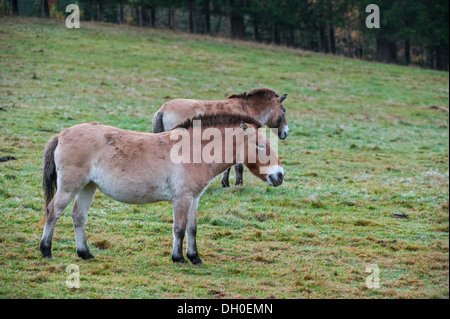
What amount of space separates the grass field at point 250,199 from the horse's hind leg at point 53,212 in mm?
186

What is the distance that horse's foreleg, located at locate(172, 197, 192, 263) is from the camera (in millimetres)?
7496

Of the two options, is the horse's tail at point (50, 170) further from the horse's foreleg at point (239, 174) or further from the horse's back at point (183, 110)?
the horse's foreleg at point (239, 174)

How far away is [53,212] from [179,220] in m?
1.93

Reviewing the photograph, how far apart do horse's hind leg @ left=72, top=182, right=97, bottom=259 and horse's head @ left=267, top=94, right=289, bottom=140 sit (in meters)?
6.26

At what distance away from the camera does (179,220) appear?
754cm

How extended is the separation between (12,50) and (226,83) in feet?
43.1

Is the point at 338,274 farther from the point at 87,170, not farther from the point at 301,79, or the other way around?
the point at 301,79

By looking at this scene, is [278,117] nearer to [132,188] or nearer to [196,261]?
[196,261]

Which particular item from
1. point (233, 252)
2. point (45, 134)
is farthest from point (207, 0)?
point (233, 252)

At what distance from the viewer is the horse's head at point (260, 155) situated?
25.5 ft
